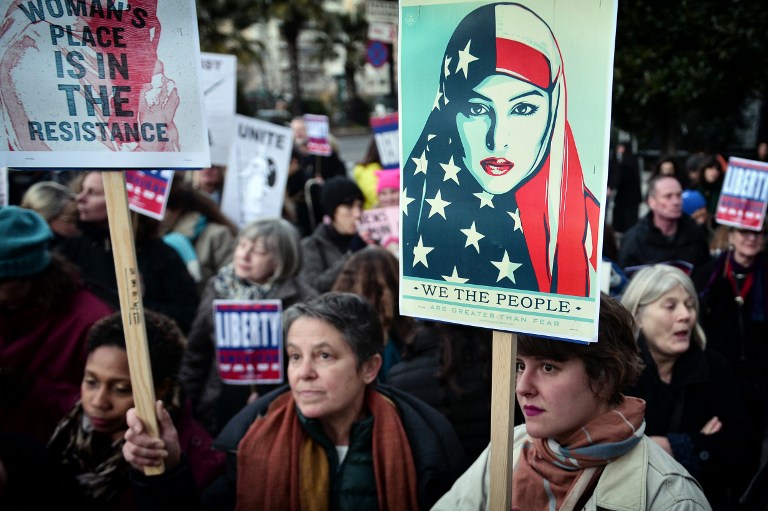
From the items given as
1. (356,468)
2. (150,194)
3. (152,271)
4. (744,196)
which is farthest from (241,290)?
(744,196)

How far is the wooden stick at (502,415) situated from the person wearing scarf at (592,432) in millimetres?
127

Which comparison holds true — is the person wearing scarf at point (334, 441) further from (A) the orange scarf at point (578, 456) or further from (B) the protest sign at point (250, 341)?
(B) the protest sign at point (250, 341)

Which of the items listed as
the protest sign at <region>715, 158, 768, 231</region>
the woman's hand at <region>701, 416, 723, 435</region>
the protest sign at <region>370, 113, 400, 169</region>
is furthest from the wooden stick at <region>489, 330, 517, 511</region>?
the protest sign at <region>370, 113, 400, 169</region>

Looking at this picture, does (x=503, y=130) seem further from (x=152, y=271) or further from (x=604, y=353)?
(x=152, y=271)

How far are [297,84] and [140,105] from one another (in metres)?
30.8

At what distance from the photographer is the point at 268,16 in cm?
3067

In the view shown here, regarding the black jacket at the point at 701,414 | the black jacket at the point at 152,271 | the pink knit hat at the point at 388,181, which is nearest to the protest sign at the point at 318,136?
the pink knit hat at the point at 388,181

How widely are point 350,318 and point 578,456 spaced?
0.90 meters

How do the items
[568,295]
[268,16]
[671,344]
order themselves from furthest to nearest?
[268,16] < [671,344] < [568,295]

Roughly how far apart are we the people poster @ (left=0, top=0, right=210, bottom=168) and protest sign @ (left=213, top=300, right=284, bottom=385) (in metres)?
1.36

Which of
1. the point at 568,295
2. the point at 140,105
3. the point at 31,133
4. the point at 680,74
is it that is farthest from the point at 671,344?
the point at 680,74

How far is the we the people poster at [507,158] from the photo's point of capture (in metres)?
1.50

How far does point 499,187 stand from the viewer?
5.33 ft

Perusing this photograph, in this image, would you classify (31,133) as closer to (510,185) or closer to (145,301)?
(510,185)
